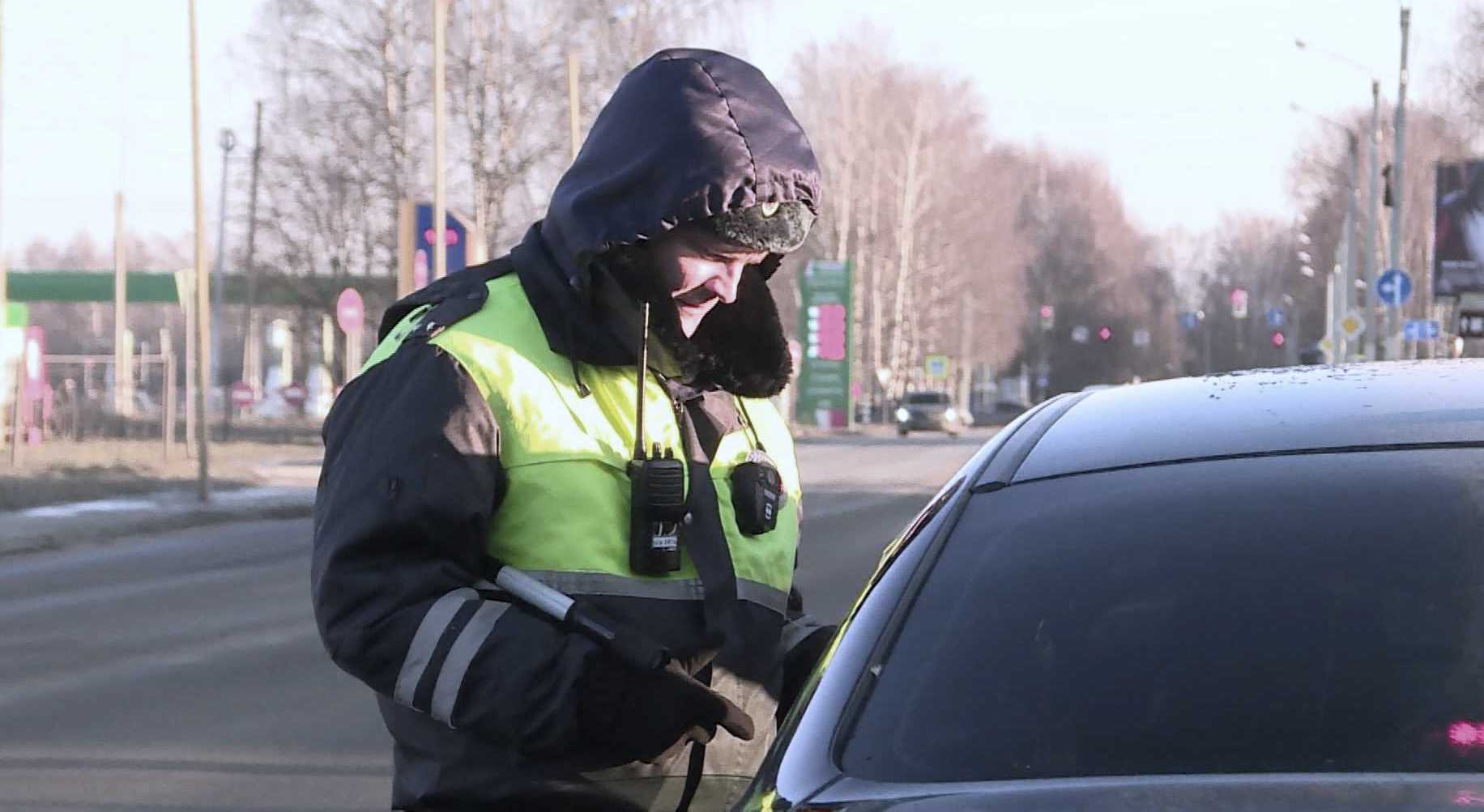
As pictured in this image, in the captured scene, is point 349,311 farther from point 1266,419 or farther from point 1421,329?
point 1421,329

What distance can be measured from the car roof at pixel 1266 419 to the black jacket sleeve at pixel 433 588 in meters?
0.63

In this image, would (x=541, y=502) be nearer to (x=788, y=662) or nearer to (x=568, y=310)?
(x=568, y=310)

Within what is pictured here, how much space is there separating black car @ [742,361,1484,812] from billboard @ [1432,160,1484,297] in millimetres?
47986

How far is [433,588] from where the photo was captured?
2.61m

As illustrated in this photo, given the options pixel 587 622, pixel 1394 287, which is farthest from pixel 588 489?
pixel 1394 287

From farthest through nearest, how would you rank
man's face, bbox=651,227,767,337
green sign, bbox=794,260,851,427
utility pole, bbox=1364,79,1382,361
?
green sign, bbox=794,260,851,427, utility pole, bbox=1364,79,1382,361, man's face, bbox=651,227,767,337

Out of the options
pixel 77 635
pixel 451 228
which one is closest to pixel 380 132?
pixel 451 228

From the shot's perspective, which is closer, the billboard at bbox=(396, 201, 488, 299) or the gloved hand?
the gloved hand

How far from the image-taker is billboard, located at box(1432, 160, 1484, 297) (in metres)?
48.6

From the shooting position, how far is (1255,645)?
2232 millimetres

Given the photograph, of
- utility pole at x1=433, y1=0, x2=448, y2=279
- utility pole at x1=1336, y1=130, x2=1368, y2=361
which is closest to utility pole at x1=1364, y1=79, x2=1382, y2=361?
utility pole at x1=1336, y1=130, x2=1368, y2=361

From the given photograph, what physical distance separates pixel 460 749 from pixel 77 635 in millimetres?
9630

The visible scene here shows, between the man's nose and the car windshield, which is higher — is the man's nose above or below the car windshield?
above

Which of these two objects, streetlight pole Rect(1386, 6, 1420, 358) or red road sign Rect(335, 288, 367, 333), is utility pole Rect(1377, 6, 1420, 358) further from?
red road sign Rect(335, 288, 367, 333)
